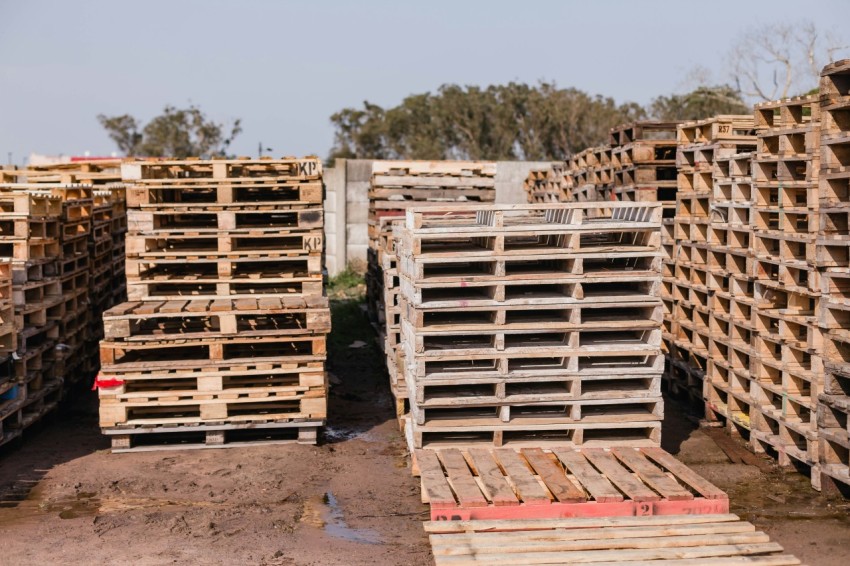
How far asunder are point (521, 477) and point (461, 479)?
1.51 feet

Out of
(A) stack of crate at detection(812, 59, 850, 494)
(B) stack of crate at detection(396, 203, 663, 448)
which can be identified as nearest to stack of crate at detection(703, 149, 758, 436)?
(A) stack of crate at detection(812, 59, 850, 494)

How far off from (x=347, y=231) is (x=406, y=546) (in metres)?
16.2

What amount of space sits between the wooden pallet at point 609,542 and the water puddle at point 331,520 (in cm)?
70

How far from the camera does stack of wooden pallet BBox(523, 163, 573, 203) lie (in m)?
16.1

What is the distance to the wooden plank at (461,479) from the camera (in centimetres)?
696

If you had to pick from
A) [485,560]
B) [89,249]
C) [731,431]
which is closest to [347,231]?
[89,249]

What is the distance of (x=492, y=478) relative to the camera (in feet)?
24.5

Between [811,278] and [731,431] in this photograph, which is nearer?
[811,278]

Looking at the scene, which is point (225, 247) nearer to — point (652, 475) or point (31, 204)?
point (31, 204)

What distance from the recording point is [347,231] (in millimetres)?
22922

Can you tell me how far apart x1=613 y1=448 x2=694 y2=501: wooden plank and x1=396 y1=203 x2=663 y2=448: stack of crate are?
248 mm

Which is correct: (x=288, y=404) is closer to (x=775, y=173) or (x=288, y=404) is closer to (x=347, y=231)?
(x=775, y=173)

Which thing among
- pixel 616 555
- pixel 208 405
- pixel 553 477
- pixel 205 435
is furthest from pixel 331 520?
pixel 205 435

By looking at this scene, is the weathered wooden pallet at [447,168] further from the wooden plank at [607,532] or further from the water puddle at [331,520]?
the wooden plank at [607,532]
